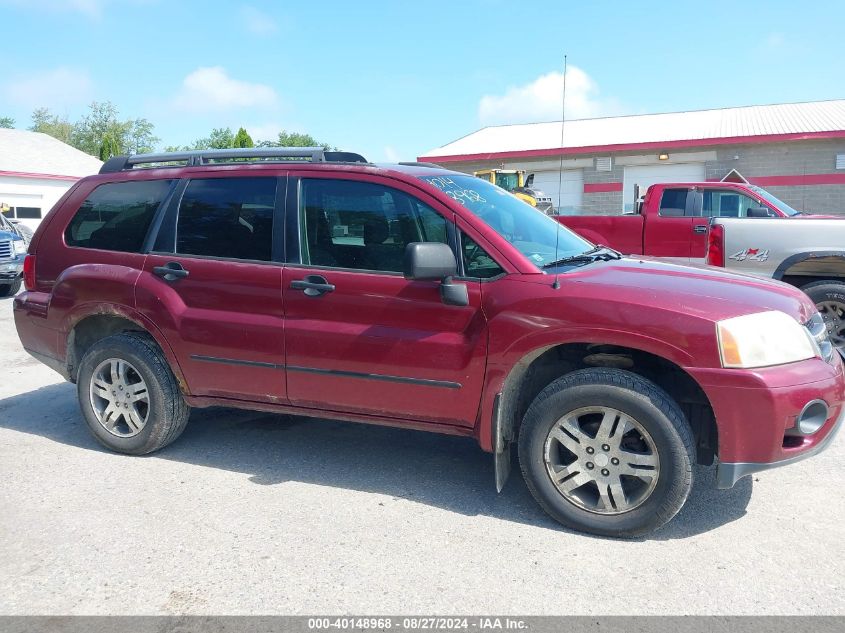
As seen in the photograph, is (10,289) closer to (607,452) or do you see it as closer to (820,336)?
(607,452)

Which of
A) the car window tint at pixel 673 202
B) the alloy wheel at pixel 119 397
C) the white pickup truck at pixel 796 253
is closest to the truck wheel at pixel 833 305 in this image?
the white pickup truck at pixel 796 253

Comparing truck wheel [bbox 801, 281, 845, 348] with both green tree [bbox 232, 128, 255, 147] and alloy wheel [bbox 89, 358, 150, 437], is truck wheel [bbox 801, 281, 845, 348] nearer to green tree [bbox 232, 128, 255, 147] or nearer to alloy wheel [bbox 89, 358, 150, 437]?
alloy wheel [bbox 89, 358, 150, 437]

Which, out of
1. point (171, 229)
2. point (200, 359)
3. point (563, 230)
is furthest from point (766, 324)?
point (171, 229)

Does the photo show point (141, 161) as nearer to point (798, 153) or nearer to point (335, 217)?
point (335, 217)

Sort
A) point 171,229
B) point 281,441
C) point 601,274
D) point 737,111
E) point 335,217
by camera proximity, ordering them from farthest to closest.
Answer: point 737,111 < point 281,441 < point 171,229 < point 335,217 < point 601,274

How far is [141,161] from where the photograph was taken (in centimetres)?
504

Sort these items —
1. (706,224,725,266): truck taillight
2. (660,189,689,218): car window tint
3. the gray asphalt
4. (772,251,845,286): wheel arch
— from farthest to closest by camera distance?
(660,189,689,218): car window tint < (706,224,725,266): truck taillight < (772,251,845,286): wheel arch < the gray asphalt

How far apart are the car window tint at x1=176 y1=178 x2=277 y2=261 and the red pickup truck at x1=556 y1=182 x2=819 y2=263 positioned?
5.62 m

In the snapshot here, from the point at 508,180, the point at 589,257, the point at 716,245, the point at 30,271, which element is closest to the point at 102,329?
the point at 30,271

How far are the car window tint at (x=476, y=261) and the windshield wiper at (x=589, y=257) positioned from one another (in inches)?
12.5

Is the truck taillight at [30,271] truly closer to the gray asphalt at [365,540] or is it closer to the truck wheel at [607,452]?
the gray asphalt at [365,540]

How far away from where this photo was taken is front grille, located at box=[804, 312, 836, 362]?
3.61m

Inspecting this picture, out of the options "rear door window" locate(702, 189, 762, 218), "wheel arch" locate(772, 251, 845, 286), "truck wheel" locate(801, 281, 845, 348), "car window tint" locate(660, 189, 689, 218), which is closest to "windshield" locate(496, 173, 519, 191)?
"car window tint" locate(660, 189, 689, 218)

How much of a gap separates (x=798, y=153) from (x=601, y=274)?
70.2 feet
